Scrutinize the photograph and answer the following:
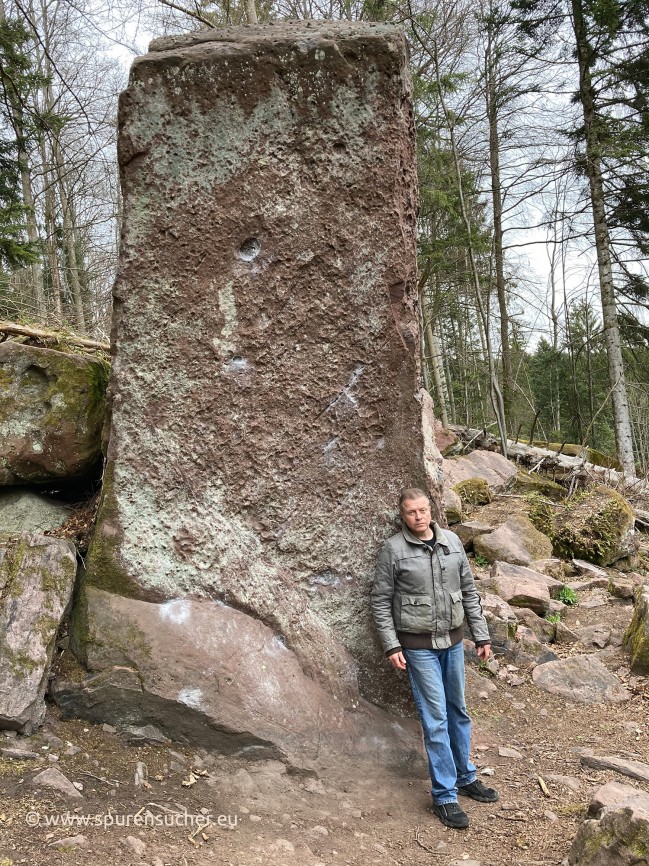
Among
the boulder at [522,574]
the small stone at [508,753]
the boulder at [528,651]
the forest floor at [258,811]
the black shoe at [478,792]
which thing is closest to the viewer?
the forest floor at [258,811]

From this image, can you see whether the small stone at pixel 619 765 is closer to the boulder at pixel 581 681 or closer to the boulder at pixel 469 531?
the boulder at pixel 581 681

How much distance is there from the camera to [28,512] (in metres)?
4.15

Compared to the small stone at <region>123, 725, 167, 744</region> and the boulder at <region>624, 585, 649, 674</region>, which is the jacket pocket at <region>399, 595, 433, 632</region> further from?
the boulder at <region>624, 585, 649, 674</region>

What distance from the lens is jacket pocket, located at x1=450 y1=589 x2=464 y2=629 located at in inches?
137

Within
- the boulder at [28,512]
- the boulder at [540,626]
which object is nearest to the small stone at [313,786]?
the boulder at [28,512]

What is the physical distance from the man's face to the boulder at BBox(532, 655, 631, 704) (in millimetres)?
2081

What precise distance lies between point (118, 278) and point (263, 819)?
9.29 ft

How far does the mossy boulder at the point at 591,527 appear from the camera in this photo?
7.54 meters

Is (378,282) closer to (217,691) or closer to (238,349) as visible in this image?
(238,349)

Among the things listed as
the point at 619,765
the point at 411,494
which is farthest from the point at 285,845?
the point at 619,765

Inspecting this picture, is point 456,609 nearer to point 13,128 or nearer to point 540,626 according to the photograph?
point 540,626

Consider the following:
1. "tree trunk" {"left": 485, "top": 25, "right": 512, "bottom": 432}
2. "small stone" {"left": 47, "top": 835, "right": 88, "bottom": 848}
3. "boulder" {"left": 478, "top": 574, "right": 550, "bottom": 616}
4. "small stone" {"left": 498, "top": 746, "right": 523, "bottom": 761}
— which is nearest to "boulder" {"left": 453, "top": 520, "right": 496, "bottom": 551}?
"boulder" {"left": 478, "top": 574, "right": 550, "bottom": 616}

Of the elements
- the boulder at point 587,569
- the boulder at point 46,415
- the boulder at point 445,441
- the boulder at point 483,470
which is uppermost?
the boulder at point 46,415

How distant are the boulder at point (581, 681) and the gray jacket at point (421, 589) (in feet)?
5.07
